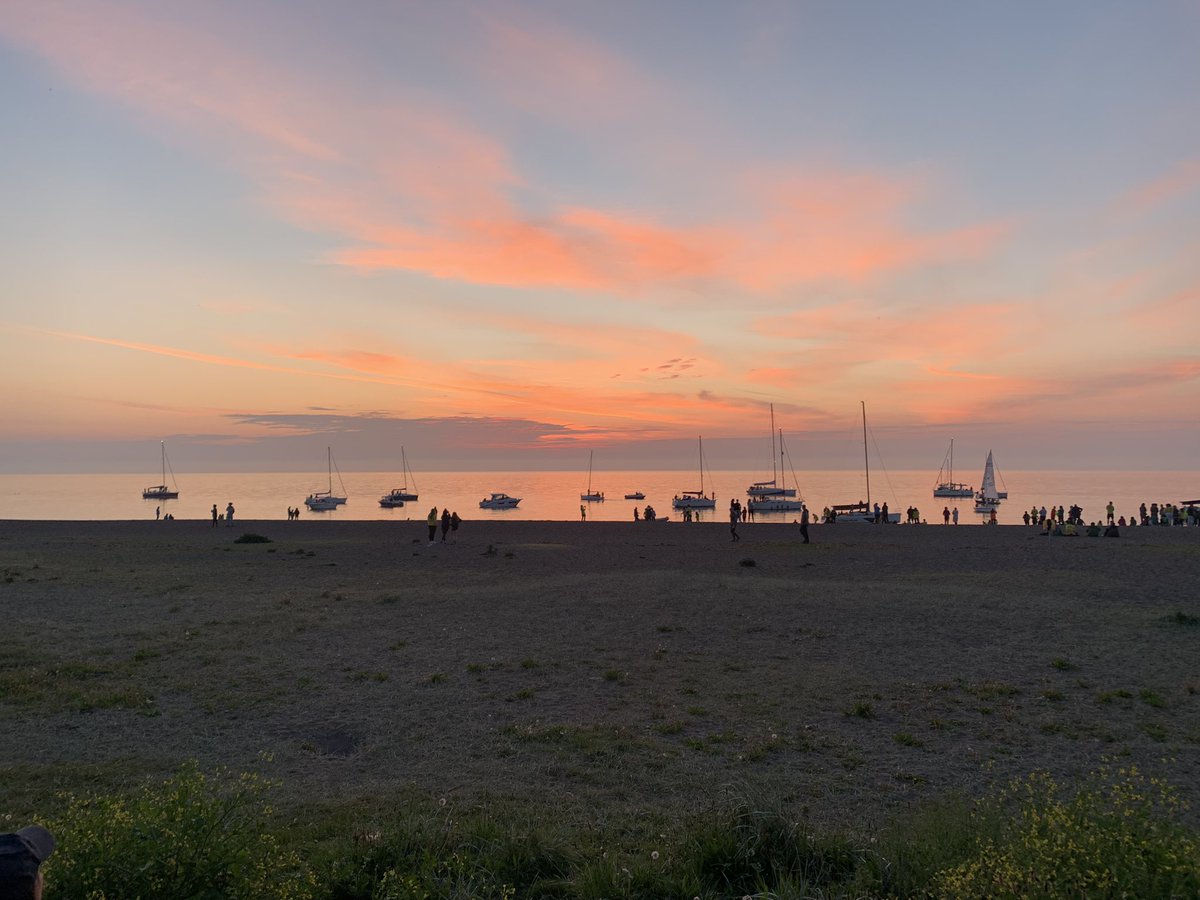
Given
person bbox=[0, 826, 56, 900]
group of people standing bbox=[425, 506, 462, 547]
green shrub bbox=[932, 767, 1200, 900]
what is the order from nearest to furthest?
person bbox=[0, 826, 56, 900], green shrub bbox=[932, 767, 1200, 900], group of people standing bbox=[425, 506, 462, 547]

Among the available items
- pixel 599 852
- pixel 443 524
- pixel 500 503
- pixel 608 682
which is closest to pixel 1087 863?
pixel 599 852

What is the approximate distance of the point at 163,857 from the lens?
14.0 feet

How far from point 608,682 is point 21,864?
9830 mm

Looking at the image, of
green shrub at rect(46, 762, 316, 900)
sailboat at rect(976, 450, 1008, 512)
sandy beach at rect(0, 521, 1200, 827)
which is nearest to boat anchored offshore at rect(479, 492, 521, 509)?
sailboat at rect(976, 450, 1008, 512)

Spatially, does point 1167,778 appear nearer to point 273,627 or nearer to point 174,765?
point 174,765

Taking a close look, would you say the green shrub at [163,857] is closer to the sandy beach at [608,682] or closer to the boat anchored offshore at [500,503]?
the sandy beach at [608,682]

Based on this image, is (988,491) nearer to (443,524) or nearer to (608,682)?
(443,524)

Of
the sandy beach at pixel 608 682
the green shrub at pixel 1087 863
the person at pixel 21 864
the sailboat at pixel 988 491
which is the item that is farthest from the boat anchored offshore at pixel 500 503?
the person at pixel 21 864

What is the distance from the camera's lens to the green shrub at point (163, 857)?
4141 mm

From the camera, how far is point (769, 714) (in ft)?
33.7

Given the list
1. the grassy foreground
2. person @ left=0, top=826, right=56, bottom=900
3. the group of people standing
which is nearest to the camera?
person @ left=0, top=826, right=56, bottom=900

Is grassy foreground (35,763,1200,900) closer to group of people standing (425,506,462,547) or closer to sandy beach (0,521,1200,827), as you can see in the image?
sandy beach (0,521,1200,827)

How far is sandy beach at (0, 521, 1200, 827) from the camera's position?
8.16 metres

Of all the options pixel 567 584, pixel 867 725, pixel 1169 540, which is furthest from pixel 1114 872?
pixel 1169 540
